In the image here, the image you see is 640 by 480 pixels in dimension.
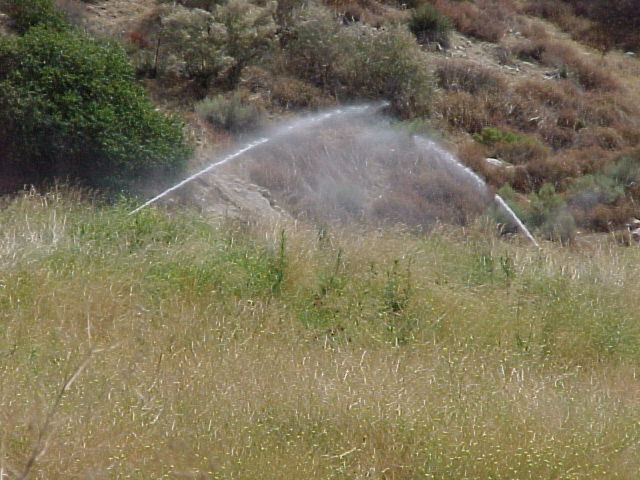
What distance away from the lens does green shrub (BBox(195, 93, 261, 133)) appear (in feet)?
41.5

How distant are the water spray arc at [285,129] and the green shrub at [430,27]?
4.30m

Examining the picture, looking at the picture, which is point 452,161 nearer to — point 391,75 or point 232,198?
point 391,75

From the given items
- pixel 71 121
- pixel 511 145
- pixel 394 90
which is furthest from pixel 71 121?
pixel 511 145

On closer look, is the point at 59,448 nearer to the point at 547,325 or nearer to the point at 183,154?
the point at 547,325

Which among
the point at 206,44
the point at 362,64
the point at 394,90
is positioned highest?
the point at 206,44

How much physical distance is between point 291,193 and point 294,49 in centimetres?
431

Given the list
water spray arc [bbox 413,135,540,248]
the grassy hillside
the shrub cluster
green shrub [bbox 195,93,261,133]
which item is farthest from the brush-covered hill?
the grassy hillside

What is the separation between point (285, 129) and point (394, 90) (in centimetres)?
246

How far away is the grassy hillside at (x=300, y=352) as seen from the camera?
15.0ft

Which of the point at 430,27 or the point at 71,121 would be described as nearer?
the point at 71,121

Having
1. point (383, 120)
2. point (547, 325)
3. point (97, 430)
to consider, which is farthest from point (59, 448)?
point (383, 120)

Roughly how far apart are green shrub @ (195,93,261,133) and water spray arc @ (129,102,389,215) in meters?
0.38

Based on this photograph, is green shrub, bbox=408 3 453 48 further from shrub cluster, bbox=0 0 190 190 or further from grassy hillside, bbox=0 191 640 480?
grassy hillside, bbox=0 191 640 480

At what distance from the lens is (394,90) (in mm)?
14484
